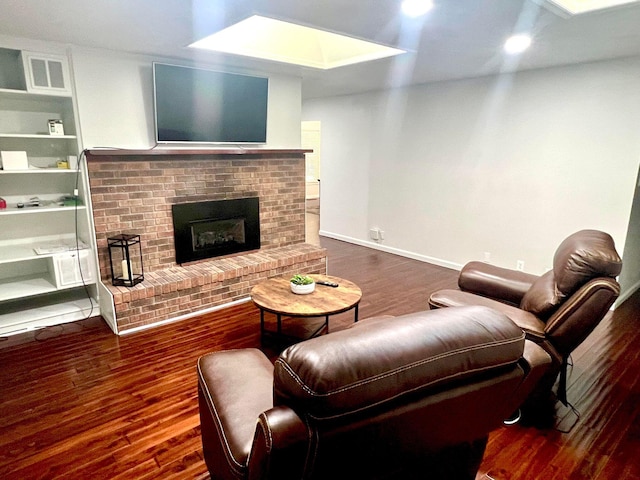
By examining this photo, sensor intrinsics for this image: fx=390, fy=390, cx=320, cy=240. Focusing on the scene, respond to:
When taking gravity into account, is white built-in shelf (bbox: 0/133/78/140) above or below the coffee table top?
above

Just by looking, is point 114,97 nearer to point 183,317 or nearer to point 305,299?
point 183,317

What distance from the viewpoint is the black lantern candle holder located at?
3381mm

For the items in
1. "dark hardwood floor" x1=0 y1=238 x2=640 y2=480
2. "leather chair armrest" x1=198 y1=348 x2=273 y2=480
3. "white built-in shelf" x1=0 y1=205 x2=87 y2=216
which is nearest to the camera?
"leather chair armrest" x1=198 y1=348 x2=273 y2=480

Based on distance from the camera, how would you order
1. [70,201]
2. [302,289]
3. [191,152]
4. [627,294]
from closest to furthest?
[302,289] < [70,201] < [191,152] < [627,294]

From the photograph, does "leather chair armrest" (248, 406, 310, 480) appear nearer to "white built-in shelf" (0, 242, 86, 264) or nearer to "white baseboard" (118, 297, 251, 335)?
"white baseboard" (118, 297, 251, 335)

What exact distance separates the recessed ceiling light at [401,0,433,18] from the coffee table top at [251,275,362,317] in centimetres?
191

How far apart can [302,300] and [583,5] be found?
101 inches

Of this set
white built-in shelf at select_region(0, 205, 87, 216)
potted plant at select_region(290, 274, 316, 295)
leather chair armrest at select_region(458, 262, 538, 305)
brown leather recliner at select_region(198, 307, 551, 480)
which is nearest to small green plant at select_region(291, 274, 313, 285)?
potted plant at select_region(290, 274, 316, 295)

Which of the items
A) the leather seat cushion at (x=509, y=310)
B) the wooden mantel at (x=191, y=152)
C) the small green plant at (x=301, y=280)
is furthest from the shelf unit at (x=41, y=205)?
the leather seat cushion at (x=509, y=310)

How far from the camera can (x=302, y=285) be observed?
3.00m

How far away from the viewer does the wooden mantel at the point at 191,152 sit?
10.7 ft

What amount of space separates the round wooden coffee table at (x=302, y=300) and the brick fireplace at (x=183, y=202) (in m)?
0.79

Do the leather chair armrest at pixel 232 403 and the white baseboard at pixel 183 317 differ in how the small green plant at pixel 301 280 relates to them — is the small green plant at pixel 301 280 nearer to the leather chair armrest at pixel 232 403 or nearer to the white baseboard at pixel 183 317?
the white baseboard at pixel 183 317

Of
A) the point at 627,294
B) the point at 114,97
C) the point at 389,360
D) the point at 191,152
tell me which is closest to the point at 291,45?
the point at 191,152
